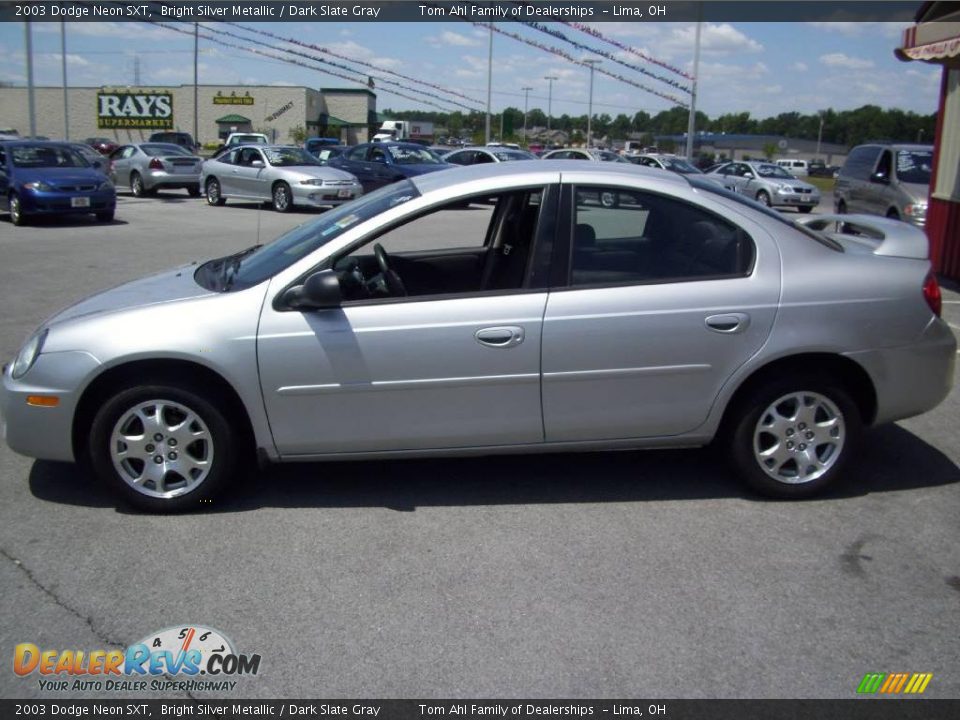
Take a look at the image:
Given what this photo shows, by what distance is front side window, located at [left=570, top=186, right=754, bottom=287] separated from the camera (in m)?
4.38

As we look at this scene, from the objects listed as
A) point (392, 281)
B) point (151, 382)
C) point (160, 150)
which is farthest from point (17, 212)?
point (392, 281)

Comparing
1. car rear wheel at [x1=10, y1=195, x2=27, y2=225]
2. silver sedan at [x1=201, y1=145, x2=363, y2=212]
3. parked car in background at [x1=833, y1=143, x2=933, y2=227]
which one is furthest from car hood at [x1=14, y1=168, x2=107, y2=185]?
parked car in background at [x1=833, y1=143, x2=933, y2=227]

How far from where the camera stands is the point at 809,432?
4.50 meters

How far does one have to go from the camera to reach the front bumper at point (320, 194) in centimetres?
2183

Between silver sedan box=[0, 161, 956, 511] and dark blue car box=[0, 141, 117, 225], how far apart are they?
1432 cm

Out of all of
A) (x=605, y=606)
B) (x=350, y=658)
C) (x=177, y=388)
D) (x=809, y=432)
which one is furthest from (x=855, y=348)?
(x=177, y=388)

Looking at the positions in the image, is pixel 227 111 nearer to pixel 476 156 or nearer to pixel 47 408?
pixel 476 156

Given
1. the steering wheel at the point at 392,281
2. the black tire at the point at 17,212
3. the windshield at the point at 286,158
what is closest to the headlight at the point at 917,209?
the steering wheel at the point at 392,281

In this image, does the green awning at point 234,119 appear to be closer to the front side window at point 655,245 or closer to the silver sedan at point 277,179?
the silver sedan at point 277,179

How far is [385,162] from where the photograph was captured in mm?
26453

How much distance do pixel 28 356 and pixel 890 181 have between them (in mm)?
13586

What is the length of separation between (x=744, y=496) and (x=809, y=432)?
0.46 meters

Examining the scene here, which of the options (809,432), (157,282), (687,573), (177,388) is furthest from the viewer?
(157,282)
